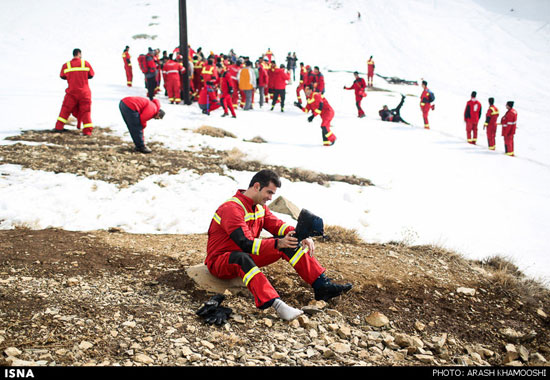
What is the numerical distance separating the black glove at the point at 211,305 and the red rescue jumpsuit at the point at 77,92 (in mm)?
7303

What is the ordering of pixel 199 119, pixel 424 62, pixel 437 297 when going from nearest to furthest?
pixel 437 297
pixel 199 119
pixel 424 62

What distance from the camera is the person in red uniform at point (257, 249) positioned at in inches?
136

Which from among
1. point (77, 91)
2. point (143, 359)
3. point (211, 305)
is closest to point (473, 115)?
point (77, 91)

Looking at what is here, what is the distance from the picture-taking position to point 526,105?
2192 cm

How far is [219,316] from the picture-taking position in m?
3.35

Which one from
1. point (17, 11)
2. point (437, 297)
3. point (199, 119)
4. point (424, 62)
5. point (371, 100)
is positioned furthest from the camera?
point (17, 11)

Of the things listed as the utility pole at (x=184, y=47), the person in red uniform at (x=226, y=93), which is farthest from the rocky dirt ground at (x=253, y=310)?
the utility pole at (x=184, y=47)

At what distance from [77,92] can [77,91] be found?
22 mm

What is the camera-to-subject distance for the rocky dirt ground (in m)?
2.92

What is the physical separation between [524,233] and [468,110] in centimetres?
842

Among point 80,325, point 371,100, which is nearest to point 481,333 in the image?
point 80,325

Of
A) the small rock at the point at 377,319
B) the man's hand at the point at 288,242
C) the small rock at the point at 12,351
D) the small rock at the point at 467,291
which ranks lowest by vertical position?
the small rock at the point at 467,291

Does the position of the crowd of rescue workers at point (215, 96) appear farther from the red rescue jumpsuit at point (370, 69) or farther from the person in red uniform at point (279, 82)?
the red rescue jumpsuit at point (370, 69)

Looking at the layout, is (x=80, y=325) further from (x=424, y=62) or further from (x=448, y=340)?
(x=424, y=62)
